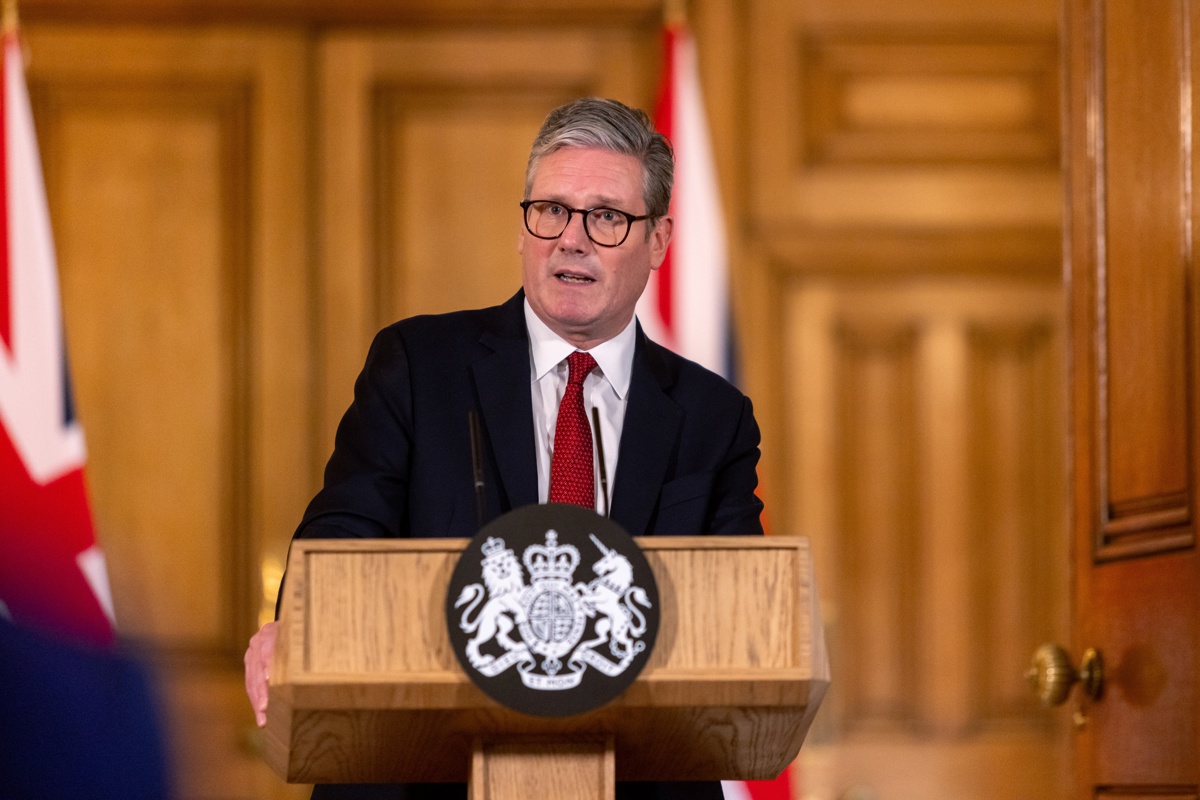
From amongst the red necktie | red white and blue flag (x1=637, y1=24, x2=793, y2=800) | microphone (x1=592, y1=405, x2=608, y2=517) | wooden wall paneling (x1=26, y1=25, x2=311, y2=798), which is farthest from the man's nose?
wooden wall paneling (x1=26, y1=25, x2=311, y2=798)

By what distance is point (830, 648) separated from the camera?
4.25 meters

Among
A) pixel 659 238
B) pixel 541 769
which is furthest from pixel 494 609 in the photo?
pixel 659 238

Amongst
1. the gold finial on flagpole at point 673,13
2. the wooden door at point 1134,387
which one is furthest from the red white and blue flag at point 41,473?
the wooden door at point 1134,387

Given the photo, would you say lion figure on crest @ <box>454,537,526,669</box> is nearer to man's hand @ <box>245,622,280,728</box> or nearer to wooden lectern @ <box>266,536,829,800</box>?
wooden lectern @ <box>266,536,829,800</box>

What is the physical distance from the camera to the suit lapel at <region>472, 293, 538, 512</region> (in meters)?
1.80

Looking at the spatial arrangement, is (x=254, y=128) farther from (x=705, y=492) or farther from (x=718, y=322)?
(x=705, y=492)

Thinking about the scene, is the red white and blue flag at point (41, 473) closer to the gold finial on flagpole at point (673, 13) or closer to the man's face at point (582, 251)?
the gold finial on flagpole at point (673, 13)

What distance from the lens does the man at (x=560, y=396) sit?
1824 millimetres

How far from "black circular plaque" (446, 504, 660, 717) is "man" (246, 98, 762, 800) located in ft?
1.66

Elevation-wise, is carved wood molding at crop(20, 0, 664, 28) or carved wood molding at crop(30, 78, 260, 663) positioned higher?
carved wood molding at crop(20, 0, 664, 28)

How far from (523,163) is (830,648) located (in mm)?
1594

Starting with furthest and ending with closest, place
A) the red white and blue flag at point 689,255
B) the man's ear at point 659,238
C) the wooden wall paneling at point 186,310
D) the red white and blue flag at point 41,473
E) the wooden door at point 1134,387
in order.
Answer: the wooden wall paneling at point 186,310 → the red white and blue flag at point 689,255 → the red white and blue flag at point 41,473 → the wooden door at point 1134,387 → the man's ear at point 659,238

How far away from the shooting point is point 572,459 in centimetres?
181

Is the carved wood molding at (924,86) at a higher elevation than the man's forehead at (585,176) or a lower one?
higher
